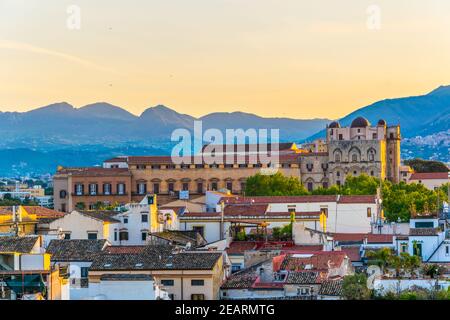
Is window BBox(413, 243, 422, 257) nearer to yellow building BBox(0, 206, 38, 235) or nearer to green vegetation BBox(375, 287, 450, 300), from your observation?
green vegetation BBox(375, 287, 450, 300)

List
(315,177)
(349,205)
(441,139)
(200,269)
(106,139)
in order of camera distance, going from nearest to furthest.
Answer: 1. (200,269)
2. (349,205)
3. (315,177)
4. (441,139)
5. (106,139)

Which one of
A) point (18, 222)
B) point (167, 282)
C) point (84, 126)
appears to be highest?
point (84, 126)

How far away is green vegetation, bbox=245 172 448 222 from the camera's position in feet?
117

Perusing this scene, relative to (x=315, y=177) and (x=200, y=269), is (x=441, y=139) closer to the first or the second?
(x=315, y=177)

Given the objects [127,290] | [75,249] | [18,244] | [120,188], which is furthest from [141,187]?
[127,290]

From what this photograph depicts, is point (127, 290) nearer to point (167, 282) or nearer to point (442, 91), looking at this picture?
point (167, 282)

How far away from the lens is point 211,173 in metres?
59.3

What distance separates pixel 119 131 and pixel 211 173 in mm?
126870

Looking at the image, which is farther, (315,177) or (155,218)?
(315,177)

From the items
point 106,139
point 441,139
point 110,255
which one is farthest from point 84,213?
point 106,139

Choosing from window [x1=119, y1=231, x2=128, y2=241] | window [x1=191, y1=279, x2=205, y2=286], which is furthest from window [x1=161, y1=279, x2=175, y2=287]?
window [x1=119, y1=231, x2=128, y2=241]

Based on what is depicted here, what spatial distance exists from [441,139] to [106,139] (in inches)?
2496
